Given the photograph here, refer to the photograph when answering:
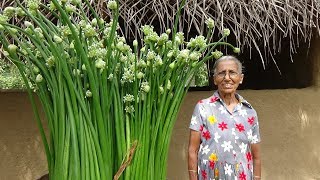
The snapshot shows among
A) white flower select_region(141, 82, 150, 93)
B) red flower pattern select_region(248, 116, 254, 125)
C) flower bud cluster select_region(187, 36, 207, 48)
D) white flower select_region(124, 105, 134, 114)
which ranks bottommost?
red flower pattern select_region(248, 116, 254, 125)

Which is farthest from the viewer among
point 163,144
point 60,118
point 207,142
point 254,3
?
point 254,3

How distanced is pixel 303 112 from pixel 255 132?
3.81 ft

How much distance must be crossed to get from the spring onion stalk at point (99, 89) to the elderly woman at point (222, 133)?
37 cm

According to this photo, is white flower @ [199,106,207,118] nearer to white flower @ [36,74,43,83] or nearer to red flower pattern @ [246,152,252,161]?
red flower pattern @ [246,152,252,161]

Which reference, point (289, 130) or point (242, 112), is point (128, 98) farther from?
point (289, 130)

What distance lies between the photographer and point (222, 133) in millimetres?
1712

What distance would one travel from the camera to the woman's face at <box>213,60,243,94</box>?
168 centimetres

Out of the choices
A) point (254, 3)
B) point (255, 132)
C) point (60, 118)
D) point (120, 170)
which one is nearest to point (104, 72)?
point (60, 118)

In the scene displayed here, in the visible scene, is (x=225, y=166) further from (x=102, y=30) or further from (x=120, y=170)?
(x=102, y=30)

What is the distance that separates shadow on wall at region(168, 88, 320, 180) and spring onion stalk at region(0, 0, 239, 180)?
1.57m

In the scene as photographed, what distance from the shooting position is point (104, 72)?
1.25 meters

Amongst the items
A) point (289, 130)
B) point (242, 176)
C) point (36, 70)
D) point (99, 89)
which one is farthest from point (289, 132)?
point (36, 70)

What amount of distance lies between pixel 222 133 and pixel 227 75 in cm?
22

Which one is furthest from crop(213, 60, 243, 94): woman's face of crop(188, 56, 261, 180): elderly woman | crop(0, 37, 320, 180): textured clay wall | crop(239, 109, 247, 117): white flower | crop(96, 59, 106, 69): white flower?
crop(0, 37, 320, 180): textured clay wall
